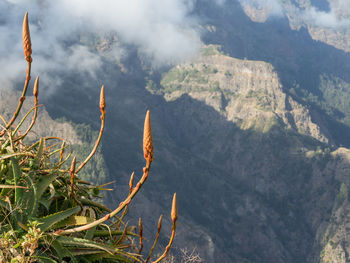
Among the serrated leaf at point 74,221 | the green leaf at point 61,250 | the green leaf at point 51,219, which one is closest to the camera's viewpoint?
the green leaf at point 61,250

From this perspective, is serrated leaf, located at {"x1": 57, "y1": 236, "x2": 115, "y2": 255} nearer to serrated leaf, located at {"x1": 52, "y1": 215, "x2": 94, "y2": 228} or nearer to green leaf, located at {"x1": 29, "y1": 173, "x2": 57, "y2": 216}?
serrated leaf, located at {"x1": 52, "y1": 215, "x2": 94, "y2": 228}

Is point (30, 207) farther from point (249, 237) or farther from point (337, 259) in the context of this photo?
point (249, 237)

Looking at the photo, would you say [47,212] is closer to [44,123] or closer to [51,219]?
[51,219]

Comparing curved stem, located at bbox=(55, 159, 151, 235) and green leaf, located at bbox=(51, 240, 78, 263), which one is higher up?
curved stem, located at bbox=(55, 159, 151, 235)

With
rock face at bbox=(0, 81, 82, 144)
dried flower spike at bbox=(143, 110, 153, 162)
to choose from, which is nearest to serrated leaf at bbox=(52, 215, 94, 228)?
dried flower spike at bbox=(143, 110, 153, 162)

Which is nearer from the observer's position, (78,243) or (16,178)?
(78,243)

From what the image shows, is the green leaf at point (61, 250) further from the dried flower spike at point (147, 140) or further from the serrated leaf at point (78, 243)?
the dried flower spike at point (147, 140)

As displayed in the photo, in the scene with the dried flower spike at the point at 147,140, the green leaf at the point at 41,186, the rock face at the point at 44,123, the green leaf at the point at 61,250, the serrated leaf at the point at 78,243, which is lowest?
the rock face at the point at 44,123

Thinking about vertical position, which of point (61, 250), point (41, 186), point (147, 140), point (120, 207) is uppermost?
point (147, 140)

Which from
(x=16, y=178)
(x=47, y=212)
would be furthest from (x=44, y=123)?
(x=16, y=178)

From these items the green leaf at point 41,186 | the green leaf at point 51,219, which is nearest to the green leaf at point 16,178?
the green leaf at point 41,186

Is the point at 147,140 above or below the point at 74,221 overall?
above

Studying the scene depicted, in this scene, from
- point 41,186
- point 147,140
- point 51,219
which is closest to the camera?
point 147,140

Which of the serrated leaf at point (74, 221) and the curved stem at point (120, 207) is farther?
the serrated leaf at point (74, 221)
